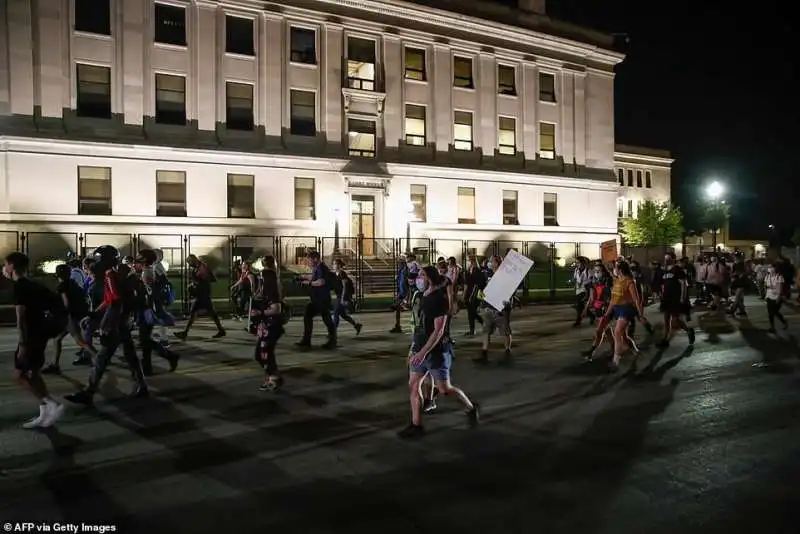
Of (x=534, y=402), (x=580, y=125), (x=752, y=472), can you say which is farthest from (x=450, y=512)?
(x=580, y=125)

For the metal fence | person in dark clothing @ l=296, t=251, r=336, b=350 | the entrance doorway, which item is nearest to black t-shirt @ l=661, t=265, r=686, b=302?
person in dark clothing @ l=296, t=251, r=336, b=350

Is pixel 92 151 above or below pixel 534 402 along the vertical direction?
above

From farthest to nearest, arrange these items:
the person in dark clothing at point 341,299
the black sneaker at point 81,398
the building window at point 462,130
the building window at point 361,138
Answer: the building window at point 462,130
the building window at point 361,138
the person in dark clothing at point 341,299
the black sneaker at point 81,398

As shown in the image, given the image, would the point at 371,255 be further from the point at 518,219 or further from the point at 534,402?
the point at 534,402

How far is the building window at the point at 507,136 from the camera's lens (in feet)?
132

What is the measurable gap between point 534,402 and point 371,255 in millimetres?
26504

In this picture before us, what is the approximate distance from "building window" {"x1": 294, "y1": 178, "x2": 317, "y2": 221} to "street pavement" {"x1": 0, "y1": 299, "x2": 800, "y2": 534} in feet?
77.9

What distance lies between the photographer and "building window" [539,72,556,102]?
41906mm

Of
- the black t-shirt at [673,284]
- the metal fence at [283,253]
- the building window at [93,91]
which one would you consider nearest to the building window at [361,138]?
the metal fence at [283,253]

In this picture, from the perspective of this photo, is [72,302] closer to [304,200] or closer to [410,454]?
[410,454]

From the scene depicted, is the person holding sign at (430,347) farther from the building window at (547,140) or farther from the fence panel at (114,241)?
the building window at (547,140)

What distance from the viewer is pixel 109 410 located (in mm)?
7883

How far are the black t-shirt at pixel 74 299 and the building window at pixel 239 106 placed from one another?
24.2 metres

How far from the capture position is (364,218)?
35719 mm
